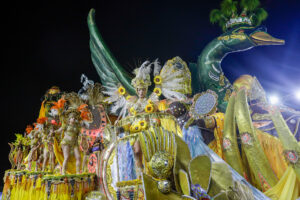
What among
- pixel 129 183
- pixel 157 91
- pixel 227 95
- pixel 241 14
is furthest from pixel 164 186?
pixel 241 14

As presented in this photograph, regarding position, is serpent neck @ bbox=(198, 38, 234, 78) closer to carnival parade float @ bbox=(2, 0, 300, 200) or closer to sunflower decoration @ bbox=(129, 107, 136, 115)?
carnival parade float @ bbox=(2, 0, 300, 200)

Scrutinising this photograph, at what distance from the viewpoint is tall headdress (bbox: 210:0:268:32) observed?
3.23 metres

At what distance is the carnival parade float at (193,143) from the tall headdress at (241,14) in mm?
15

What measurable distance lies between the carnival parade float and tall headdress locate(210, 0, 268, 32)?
15mm

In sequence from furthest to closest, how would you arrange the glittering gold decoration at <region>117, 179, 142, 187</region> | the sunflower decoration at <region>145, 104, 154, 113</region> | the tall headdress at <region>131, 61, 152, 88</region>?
the tall headdress at <region>131, 61, 152, 88</region> < the sunflower decoration at <region>145, 104, 154, 113</region> < the glittering gold decoration at <region>117, 179, 142, 187</region>

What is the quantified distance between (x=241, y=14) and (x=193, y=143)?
212 cm

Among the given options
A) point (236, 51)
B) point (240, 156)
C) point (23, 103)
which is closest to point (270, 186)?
point (240, 156)

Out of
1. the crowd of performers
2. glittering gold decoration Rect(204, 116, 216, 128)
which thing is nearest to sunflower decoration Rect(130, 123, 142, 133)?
the crowd of performers

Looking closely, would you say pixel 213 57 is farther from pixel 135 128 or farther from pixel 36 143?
pixel 36 143

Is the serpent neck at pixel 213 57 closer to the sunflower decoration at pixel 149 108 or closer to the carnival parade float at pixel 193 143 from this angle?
the carnival parade float at pixel 193 143

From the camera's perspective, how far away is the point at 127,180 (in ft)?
9.70

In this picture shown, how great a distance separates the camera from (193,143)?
3.09 meters

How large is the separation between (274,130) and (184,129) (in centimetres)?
130

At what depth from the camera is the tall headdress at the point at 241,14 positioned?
3.23 metres
